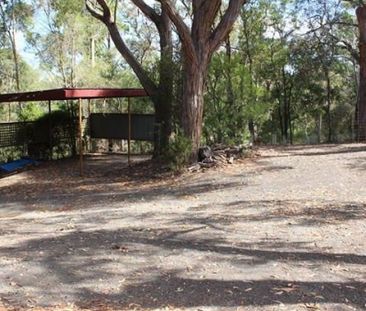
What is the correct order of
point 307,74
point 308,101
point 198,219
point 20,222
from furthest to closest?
point 308,101 → point 307,74 → point 20,222 → point 198,219

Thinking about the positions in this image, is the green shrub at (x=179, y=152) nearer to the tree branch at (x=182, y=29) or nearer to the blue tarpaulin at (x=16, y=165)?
the tree branch at (x=182, y=29)

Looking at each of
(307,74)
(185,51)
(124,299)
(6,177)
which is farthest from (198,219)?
(307,74)

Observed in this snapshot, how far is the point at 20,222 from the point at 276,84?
81.8 feet

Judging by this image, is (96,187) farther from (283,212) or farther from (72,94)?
(283,212)

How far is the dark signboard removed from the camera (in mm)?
17438

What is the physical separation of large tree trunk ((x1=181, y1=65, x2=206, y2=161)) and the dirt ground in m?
1.19

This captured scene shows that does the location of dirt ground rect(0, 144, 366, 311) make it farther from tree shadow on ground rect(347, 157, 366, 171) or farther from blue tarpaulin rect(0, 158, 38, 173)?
blue tarpaulin rect(0, 158, 38, 173)

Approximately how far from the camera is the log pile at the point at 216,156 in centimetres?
1171

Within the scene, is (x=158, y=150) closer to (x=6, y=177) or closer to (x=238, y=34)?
(x=6, y=177)

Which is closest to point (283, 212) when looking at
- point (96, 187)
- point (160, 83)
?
point (96, 187)

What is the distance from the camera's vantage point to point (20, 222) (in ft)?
25.7

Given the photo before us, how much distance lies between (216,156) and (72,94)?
4081 mm

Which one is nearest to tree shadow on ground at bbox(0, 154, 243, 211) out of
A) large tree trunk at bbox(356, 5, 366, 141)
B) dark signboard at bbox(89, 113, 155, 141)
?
dark signboard at bbox(89, 113, 155, 141)

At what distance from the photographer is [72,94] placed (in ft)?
43.2
